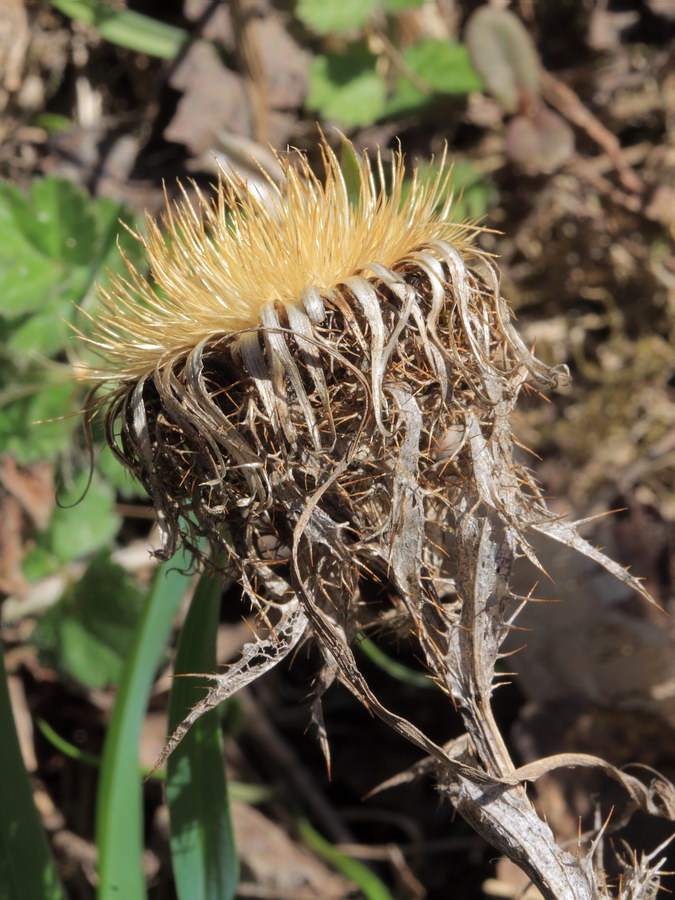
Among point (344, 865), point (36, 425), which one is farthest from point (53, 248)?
point (344, 865)

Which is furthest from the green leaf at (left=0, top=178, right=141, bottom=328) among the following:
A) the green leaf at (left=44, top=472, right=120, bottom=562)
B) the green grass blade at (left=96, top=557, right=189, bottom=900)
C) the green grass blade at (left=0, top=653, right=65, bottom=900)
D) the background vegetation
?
the green grass blade at (left=0, top=653, right=65, bottom=900)

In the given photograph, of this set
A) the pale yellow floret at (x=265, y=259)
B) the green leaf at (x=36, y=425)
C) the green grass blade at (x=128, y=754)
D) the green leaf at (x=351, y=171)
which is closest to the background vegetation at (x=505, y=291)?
the green leaf at (x=36, y=425)

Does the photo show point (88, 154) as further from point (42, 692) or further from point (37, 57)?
point (42, 692)

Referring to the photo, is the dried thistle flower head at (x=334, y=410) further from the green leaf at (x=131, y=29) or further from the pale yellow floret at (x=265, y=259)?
the green leaf at (x=131, y=29)

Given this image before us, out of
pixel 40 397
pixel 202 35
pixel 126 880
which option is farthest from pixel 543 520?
pixel 202 35

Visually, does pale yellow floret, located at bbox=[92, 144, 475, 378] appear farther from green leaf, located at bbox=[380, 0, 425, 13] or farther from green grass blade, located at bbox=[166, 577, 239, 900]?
green leaf, located at bbox=[380, 0, 425, 13]
